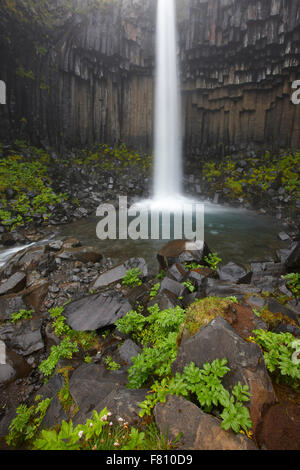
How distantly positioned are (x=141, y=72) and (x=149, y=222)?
19.1 m

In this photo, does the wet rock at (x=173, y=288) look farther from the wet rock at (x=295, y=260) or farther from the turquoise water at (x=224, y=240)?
the wet rock at (x=295, y=260)

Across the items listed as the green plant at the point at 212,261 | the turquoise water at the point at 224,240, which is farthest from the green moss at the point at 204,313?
the turquoise water at the point at 224,240

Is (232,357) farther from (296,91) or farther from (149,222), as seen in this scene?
(296,91)

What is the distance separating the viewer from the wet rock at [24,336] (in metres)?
5.07

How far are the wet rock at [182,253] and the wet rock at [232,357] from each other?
4503 millimetres

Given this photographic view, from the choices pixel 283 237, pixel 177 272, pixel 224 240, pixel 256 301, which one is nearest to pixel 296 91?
pixel 283 237

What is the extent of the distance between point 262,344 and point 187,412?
1.36 meters

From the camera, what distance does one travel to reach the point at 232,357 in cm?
250

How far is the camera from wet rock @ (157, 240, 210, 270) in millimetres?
7398

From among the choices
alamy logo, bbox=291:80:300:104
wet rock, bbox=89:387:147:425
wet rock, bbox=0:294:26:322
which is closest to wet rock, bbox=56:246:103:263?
wet rock, bbox=0:294:26:322

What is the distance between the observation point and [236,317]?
11.0ft

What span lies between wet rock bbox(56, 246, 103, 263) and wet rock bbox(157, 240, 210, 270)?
2652 mm
